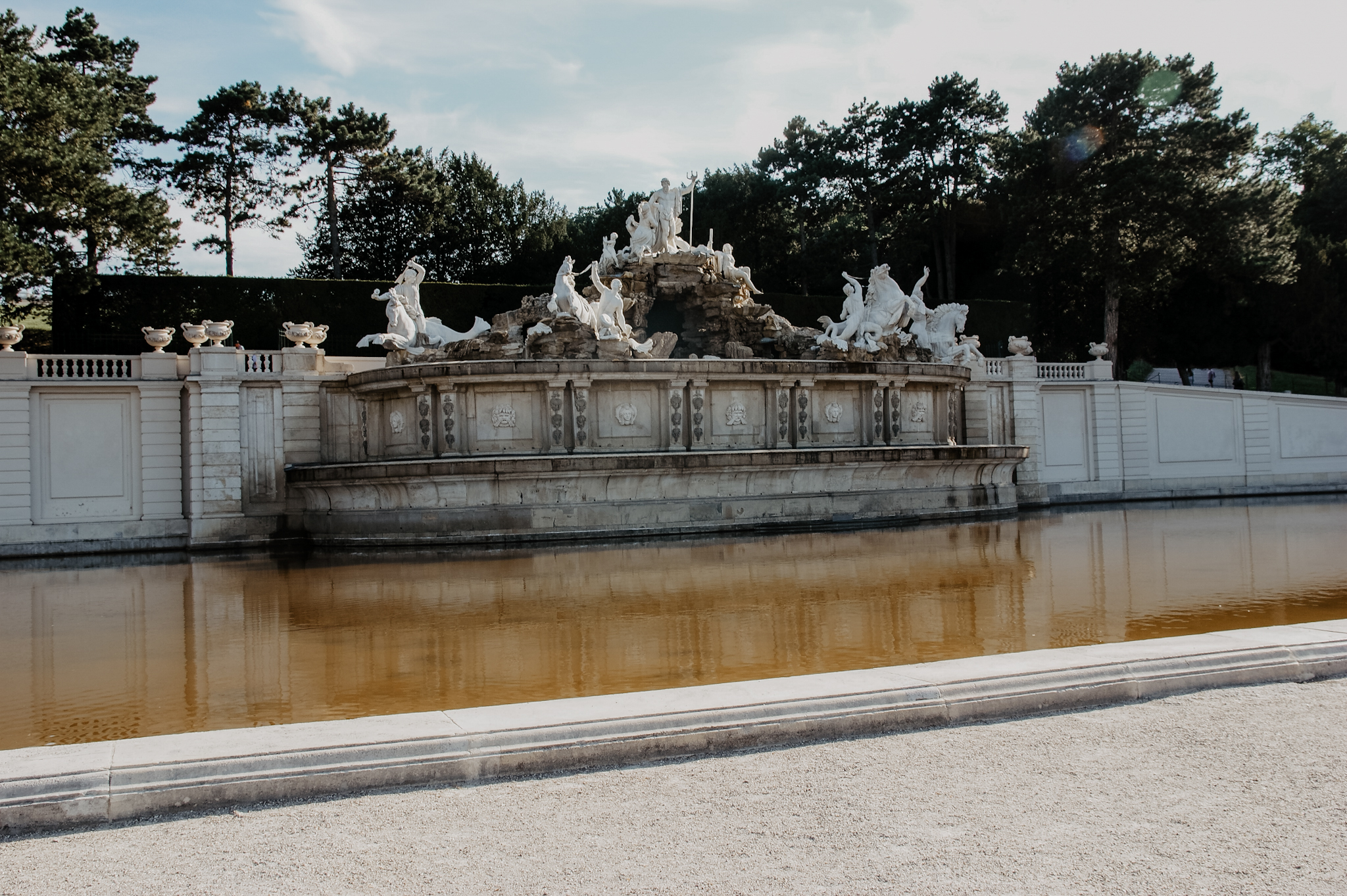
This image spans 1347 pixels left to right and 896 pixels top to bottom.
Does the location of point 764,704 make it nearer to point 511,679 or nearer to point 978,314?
point 511,679

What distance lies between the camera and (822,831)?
4.53 m

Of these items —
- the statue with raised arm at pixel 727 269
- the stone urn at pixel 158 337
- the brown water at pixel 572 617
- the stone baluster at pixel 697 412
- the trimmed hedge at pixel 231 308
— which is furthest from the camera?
the trimmed hedge at pixel 231 308

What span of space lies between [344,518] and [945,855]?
1919cm

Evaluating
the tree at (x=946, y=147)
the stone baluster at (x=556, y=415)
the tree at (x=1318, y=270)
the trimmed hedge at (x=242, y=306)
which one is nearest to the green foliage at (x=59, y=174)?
the trimmed hedge at (x=242, y=306)

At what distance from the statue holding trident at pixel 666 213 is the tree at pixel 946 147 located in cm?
2071

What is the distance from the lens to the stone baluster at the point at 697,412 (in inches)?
893

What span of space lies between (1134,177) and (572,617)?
32868mm

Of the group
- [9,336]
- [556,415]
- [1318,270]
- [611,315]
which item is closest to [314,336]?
[9,336]

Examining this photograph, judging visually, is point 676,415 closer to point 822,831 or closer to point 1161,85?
point 822,831

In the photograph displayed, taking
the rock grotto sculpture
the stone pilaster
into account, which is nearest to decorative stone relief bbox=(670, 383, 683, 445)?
the stone pilaster

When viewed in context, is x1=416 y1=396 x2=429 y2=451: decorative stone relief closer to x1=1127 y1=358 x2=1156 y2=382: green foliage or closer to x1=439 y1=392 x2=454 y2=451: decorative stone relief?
x1=439 y1=392 x2=454 y2=451: decorative stone relief

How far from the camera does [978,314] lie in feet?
135

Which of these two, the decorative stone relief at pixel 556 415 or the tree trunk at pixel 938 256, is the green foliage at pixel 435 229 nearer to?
the tree trunk at pixel 938 256

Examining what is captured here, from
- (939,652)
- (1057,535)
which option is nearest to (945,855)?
(939,652)
